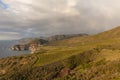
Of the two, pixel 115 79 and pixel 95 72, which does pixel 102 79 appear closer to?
pixel 115 79

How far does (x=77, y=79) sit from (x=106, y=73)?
991 inches

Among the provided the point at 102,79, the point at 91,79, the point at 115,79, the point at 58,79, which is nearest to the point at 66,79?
the point at 58,79

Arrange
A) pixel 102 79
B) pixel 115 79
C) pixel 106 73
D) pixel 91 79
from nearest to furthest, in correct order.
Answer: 1. pixel 115 79
2. pixel 102 79
3. pixel 91 79
4. pixel 106 73

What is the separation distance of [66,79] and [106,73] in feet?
111

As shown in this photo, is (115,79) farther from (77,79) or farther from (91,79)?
(77,79)

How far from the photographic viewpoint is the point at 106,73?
19362cm

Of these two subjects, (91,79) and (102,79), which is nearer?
A: (102,79)

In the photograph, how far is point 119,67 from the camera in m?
198

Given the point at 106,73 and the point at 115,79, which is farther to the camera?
the point at 106,73

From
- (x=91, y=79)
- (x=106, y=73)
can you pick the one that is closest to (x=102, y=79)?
(x=91, y=79)

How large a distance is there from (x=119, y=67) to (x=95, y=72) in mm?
20736

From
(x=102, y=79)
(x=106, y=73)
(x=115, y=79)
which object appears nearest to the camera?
(x=115, y=79)

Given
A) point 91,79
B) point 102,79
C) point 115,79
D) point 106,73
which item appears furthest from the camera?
point 106,73

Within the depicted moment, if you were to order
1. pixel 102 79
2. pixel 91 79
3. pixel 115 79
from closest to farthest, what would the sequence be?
pixel 115 79, pixel 102 79, pixel 91 79
